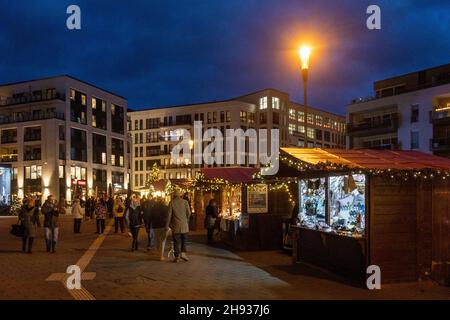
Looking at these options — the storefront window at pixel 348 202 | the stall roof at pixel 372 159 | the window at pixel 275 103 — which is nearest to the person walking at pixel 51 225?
the stall roof at pixel 372 159

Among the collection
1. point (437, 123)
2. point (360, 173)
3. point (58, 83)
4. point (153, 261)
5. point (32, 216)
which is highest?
point (58, 83)

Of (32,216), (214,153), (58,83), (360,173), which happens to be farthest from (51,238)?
(214,153)

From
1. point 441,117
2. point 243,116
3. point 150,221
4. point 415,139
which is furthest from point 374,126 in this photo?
point 150,221

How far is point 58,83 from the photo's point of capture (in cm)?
7000

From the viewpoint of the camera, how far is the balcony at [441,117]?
49.8 meters

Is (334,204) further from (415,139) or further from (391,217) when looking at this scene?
(415,139)

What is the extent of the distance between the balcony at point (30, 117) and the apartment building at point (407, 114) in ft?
122

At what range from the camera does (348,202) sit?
1177 centimetres

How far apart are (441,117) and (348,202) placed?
140 ft

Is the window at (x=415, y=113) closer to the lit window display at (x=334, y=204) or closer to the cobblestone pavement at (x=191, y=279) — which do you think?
the cobblestone pavement at (x=191, y=279)

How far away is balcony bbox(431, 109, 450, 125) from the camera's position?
49.8 meters

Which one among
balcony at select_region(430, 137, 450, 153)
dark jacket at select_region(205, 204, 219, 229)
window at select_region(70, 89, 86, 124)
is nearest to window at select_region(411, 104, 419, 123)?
balcony at select_region(430, 137, 450, 153)
